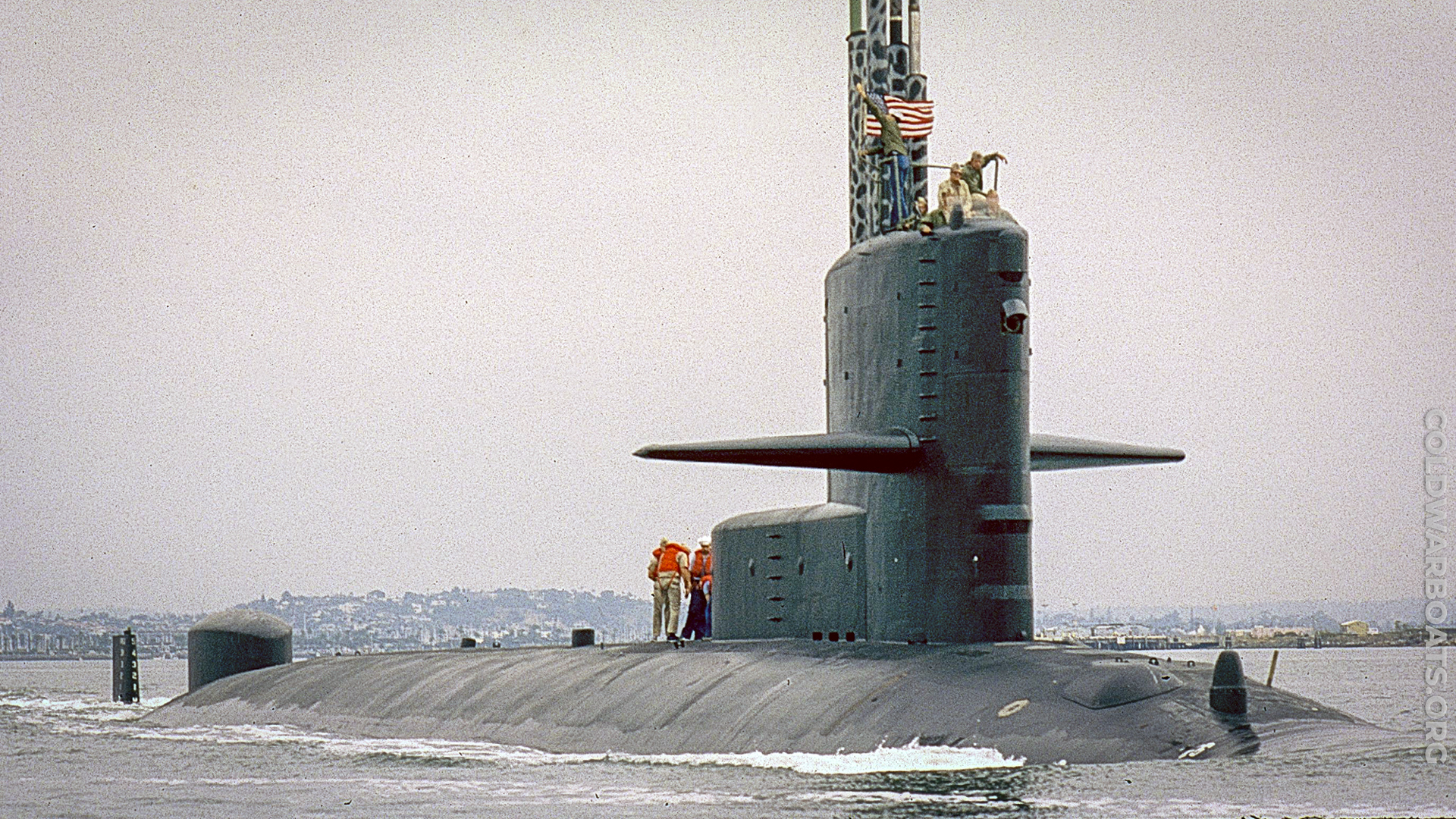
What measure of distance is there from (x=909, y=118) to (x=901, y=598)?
4.59 meters

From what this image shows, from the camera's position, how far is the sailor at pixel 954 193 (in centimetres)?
1698

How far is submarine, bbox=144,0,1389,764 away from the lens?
46.3ft

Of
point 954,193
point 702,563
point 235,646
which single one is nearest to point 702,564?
point 702,563

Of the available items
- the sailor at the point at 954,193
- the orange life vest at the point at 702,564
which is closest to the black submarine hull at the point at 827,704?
the orange life vest at the point at 702,564

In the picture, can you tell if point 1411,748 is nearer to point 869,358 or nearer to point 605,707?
point 869,358

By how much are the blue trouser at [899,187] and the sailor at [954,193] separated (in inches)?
42.3

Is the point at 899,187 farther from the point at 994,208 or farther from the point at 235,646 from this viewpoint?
the point at 235,646

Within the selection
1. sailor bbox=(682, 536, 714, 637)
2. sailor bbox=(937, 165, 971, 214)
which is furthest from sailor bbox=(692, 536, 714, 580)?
sailor bbox=(937, 165, 971, 214)

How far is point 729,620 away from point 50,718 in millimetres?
15563

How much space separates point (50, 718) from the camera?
3122 cm

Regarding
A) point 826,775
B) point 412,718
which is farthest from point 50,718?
point 826,775

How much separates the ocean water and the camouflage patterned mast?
5.75 m

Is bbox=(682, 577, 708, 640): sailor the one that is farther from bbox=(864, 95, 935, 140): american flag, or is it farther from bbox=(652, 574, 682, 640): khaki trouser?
bbox=(864, 95, 935, 140): american flag

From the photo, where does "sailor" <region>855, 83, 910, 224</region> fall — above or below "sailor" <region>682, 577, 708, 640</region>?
above
